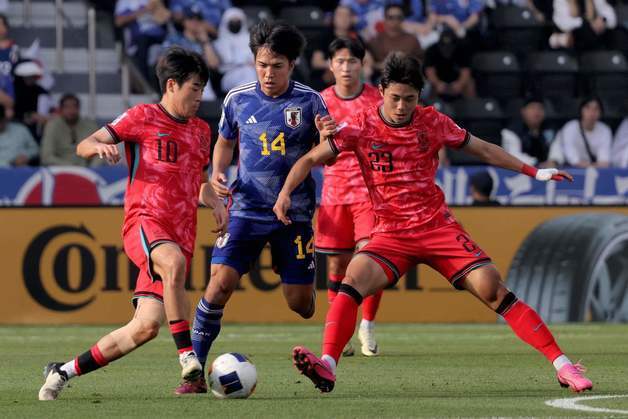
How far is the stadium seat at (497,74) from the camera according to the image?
67.1 ft

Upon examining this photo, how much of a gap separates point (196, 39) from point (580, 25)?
5836 millimetres

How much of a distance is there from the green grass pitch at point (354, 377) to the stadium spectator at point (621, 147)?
14.5ft

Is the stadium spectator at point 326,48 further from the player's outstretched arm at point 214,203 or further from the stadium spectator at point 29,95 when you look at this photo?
the player's outstretched arm at point 214,203

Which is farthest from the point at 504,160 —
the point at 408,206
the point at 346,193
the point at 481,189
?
the point at 481,189

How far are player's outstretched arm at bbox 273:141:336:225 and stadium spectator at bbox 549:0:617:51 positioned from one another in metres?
13.5

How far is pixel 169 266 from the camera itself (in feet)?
26.0

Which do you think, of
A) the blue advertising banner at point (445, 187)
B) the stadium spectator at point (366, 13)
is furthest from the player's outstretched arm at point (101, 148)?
the stadium spectator at point (366, 13)

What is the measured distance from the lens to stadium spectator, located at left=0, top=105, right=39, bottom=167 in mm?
16984

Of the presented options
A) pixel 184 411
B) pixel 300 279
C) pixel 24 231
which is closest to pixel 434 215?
pixel 300 279

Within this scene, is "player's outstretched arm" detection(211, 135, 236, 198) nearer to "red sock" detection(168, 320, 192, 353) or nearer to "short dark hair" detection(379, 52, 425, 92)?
"red sock" detection(168, 320, 192, 353)

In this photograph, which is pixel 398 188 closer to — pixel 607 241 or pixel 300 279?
pixel 300 279

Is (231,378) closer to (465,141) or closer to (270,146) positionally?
(270,146)

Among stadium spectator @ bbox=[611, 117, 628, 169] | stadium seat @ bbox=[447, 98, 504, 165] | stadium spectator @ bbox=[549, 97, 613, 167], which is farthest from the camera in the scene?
stadium seat @ bbox=[447, 98, 504, 165]

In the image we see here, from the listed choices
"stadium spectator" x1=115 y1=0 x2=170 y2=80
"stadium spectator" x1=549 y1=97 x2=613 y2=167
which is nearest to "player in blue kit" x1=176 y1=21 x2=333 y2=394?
"stadium spectator" x1=549 y1=97 x2=613 y2=167
